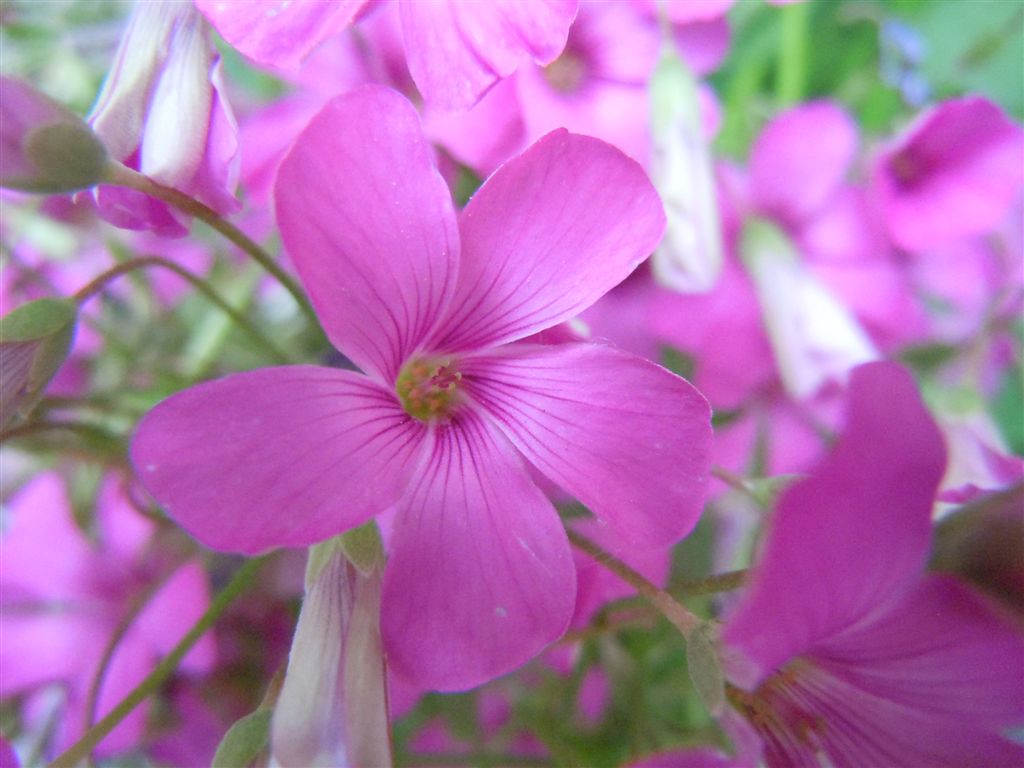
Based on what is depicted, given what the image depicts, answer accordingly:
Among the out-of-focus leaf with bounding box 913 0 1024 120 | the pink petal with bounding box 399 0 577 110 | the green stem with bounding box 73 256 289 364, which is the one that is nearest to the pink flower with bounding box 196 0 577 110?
the pink petal with bounding box 399 0 577 110

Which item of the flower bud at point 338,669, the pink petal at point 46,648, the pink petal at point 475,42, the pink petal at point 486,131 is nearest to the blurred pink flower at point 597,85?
the pink petal at point 486,131

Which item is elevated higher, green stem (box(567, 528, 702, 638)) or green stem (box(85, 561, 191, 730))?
green stem (box(567, 528, 702, 638))

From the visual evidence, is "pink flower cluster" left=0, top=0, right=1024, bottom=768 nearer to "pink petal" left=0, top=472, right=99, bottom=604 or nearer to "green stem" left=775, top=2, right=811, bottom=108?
"pink petal" left=0, top=472, right=99, bottom=604

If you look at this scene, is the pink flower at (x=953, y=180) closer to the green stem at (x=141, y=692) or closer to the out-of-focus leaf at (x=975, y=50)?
the out-of-focus leaf at (x=975, y=50)

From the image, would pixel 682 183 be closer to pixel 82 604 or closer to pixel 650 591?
pixel 650 591

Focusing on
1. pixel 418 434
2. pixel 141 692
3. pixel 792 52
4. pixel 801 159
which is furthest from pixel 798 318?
pixel 141 692

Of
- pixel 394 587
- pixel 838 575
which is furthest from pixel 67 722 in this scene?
pixel 838 575
